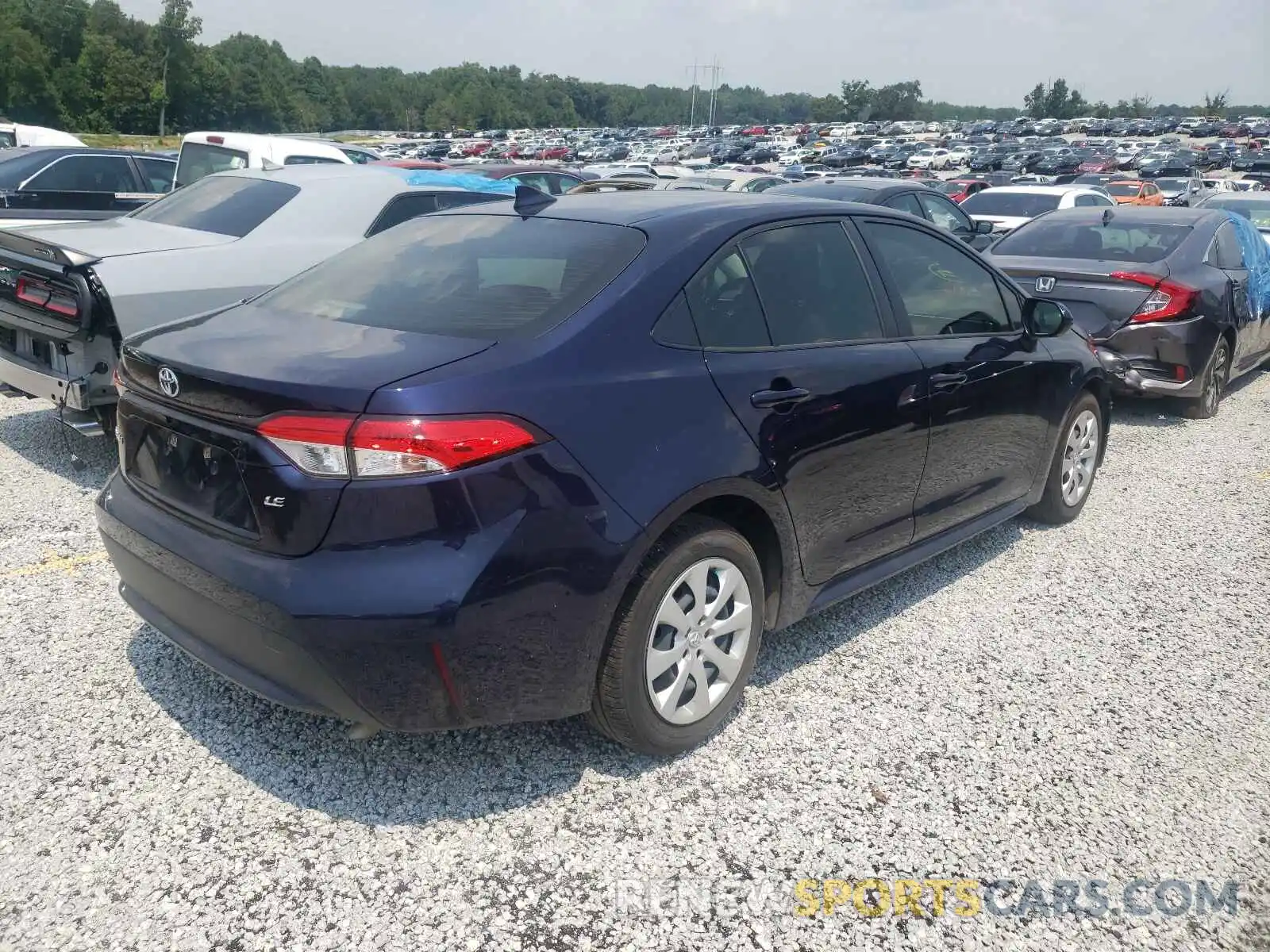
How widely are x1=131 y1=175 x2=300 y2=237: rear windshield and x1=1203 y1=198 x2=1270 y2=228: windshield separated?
491 inches

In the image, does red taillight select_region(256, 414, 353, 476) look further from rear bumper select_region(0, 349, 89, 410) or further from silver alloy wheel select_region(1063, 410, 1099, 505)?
silver alloy wheel select_region(1063, 410, 1099, 505)

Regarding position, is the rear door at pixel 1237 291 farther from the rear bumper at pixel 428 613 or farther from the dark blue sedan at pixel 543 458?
the rear bumper at pixel 428 613

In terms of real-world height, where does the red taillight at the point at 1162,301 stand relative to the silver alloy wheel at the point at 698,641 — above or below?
above

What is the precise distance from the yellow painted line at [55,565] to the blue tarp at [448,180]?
3.41 metres

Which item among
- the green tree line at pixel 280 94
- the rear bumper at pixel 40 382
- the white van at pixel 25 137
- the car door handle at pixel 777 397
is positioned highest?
the green tree line at pixel 280 94

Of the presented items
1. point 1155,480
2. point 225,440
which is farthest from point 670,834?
point 1155,480

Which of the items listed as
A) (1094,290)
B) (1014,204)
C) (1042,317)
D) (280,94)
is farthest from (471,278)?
(280,94)

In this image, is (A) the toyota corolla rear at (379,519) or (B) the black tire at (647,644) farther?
(B) the black tire at (647,644)

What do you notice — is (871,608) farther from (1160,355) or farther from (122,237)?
(122,237)

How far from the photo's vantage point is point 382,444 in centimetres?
241

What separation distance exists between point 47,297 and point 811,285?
391 centimetres

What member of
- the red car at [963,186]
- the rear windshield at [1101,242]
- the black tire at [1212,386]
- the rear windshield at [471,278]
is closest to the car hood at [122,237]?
the rear windshield at [471,278]

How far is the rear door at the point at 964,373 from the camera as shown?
3.89 meters

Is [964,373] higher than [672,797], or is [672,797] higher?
[964,373]
